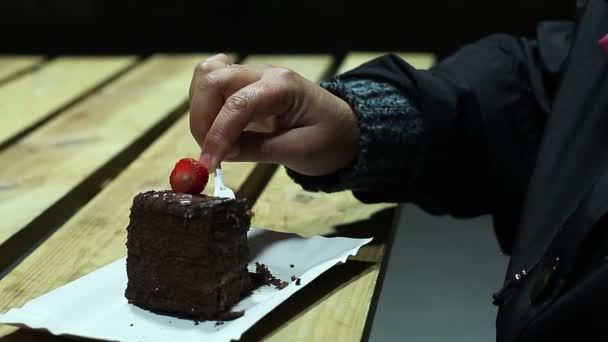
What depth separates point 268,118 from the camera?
1168 millimetres

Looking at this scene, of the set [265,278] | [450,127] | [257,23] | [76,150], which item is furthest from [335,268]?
[257,23]

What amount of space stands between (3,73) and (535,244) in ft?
5.35

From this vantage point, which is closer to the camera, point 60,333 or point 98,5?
point 60,333

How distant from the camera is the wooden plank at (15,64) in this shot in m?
2.26

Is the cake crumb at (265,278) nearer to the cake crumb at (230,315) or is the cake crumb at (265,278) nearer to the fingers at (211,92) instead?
the cake crumb at (230,315)

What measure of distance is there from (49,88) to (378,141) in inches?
44.1

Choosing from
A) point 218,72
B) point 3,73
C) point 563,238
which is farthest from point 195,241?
point 3,73

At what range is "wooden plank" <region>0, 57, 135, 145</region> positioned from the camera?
1.81 meters

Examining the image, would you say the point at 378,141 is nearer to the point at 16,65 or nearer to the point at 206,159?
the point at 206,159

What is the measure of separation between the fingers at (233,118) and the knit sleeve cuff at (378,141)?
0.17 meters

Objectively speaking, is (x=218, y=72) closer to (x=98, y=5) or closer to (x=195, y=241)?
(x=195, y=241)

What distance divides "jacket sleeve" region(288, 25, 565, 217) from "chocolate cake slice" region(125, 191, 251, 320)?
301 millimetres

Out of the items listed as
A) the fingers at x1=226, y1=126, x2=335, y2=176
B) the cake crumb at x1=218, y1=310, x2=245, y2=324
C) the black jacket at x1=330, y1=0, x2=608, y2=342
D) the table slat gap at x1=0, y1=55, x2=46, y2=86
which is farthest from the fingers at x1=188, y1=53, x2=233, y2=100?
the table slat gap at x1=0, y1=55, x2=46, y2=86

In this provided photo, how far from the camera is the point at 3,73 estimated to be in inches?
89.1
